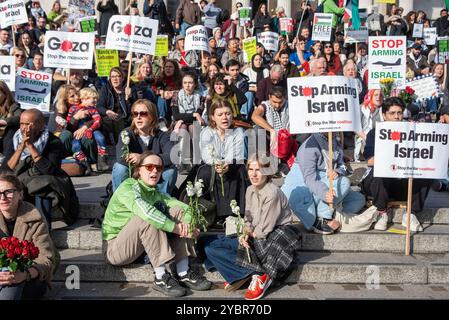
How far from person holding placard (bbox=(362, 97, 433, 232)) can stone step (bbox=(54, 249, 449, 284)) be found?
0.71 m

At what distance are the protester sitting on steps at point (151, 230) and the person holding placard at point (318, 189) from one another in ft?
4.85

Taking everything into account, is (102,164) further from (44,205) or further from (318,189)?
(318,189)

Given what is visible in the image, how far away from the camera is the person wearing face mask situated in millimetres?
16058

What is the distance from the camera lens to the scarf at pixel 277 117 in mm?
9180

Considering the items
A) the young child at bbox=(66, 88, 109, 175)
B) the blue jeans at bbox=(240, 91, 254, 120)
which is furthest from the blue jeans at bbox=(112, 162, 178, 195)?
the blue jeans at bbox=(240, 91, 254, 120)

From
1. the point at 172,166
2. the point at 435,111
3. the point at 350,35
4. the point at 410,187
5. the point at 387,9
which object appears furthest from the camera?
the point at 387,9

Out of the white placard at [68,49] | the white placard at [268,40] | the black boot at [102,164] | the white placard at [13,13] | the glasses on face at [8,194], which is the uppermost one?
the white placard at [13,13]

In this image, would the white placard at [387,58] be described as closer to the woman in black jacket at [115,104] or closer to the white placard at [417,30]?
the woman in black jacket at [115,104]

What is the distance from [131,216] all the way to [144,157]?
0.58 meters

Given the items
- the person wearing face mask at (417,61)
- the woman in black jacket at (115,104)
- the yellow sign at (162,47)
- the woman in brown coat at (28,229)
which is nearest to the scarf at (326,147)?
the woman in brown coat at (28,229)

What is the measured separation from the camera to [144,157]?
617cm

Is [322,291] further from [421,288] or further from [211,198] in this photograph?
[211,198]
